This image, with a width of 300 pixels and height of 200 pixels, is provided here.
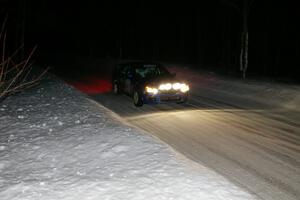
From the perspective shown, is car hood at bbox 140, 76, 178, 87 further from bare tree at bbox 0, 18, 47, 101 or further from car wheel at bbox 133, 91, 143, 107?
bare tree at bbox 0, 18, 47, 101

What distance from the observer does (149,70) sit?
53.2 ft

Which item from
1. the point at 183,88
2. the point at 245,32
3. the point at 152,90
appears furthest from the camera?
the point at 245,32

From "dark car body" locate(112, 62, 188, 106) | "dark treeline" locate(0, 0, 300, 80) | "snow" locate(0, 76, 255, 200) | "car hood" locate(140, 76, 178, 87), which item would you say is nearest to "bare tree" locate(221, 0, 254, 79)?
"dark treeline" locate(0, 0, 300, 80)

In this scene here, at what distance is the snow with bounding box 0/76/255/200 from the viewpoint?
571 cm

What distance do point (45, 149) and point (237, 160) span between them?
3.67 m

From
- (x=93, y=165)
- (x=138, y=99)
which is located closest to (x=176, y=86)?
(x=138, y=99)

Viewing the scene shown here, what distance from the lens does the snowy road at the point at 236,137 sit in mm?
6809

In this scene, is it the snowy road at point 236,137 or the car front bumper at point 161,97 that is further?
the car front bumper at point 161,97

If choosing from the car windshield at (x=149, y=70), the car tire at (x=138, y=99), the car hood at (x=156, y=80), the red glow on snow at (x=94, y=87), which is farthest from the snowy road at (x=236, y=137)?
the red glow on snow at (x=94, y=87)

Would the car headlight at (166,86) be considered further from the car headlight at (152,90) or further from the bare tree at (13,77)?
the bare tree at (13,77)

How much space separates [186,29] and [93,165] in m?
48.2

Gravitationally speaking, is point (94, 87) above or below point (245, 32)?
below

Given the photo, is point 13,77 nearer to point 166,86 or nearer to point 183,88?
point 166,86

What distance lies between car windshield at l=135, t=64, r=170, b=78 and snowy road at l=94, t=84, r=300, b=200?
1.26m
